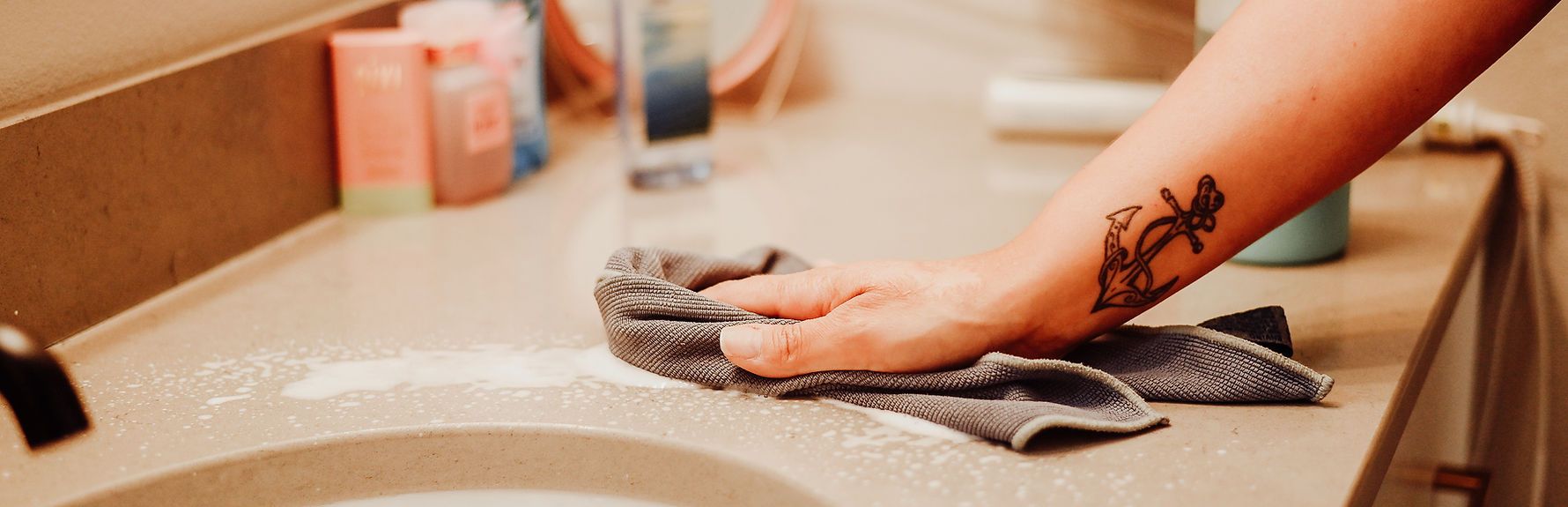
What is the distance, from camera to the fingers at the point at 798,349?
66 cm

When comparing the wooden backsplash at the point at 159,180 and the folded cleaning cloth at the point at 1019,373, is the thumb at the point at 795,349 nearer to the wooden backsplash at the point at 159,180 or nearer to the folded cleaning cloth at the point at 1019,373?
the folded cleaning cloth at the point at 1019,373

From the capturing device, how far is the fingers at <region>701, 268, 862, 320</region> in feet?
2.30

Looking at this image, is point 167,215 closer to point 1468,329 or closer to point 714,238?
point 714,238

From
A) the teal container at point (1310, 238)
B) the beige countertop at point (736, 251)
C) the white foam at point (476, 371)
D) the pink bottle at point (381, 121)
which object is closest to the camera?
the beige countertop at point (736, 251)

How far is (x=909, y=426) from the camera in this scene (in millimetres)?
629

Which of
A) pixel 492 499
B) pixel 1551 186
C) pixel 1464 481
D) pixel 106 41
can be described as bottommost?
pixel 1464 481

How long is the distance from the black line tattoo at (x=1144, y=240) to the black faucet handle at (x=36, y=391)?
49 centimetres

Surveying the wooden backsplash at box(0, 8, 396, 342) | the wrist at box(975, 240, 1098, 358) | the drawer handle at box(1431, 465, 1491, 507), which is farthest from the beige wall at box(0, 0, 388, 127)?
the drawer handle at box(1431, 465, 1491, 507)

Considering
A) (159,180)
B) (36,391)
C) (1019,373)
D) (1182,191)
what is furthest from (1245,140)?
(159,180)

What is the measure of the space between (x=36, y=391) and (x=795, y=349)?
1.14 feet

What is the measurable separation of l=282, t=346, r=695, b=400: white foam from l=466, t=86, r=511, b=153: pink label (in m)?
0.33

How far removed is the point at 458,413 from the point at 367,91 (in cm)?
43

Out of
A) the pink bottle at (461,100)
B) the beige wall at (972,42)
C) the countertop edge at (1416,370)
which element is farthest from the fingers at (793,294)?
the beige wall at (972,42)

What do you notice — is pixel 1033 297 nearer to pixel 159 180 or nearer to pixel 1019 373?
pixel 1019 373
